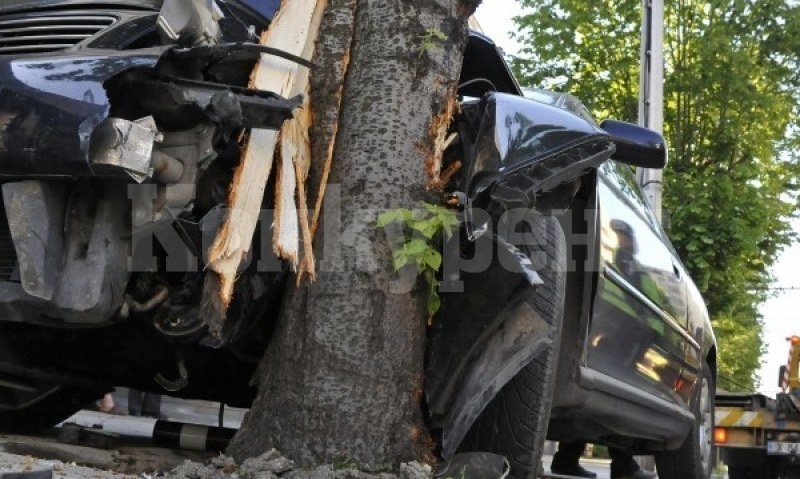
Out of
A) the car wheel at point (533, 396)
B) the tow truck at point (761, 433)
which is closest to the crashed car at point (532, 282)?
the car wheel at point (533, 396)

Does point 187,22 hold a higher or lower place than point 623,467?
higher

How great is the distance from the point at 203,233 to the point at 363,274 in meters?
0.59

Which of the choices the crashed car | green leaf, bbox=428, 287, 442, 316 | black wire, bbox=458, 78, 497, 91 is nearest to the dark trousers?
the crashed car

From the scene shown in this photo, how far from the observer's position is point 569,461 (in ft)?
25.1

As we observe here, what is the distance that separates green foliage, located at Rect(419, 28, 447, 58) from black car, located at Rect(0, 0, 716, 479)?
0.77 ft

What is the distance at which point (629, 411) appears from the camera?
512 centimetres

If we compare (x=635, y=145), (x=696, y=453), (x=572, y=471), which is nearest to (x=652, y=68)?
(x=572, y=471)

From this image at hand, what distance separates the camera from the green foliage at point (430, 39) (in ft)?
12.7

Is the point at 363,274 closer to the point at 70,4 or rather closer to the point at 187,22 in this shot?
the point at 187,22

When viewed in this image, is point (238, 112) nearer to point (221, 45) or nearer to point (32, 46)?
point (221, 45)

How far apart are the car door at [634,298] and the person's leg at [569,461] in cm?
176

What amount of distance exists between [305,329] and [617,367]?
1698 mm

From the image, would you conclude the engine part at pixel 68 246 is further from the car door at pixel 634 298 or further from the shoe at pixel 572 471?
the shoe at pixel 572 471

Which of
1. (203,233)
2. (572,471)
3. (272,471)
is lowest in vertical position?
(572,471)
